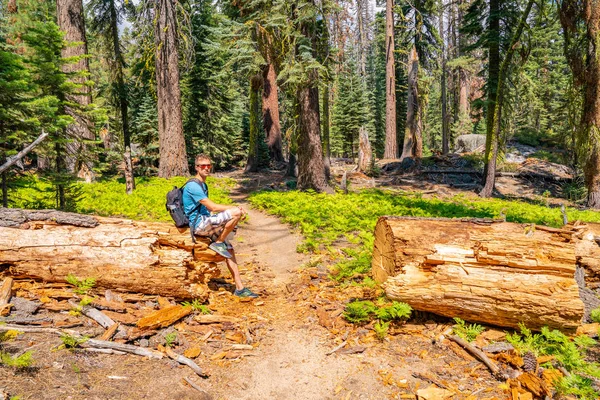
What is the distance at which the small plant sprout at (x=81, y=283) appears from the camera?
4.54 metres

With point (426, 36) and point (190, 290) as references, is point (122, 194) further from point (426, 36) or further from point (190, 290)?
point (426, 36)

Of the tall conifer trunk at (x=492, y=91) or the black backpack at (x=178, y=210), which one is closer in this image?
the black backpack at (x=178, y=210)

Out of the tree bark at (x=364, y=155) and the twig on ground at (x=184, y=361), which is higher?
the tree bark at (x=364, y=155)

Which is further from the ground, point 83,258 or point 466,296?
point 83,258

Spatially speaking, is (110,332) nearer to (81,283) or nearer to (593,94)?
(81,283)

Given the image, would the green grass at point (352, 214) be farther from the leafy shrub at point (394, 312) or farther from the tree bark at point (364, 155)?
the tree bark at point (364, 155)

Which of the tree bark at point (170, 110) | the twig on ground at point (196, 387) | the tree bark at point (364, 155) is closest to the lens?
the twig on ground at point (196, 387)

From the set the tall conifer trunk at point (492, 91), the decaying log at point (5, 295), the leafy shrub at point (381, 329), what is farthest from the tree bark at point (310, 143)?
the decaying log at point (5, 295)

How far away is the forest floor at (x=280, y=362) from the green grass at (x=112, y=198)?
17.0 ft

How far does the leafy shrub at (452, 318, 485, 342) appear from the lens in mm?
4230

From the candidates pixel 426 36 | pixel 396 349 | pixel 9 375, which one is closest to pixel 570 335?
pixel 396 349

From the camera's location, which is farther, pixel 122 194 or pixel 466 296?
pixel 122 194

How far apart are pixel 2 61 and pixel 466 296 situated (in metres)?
8.62

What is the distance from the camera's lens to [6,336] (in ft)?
11.1
